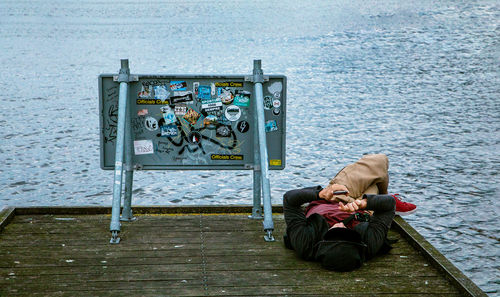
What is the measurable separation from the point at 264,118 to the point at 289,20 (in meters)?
31.8

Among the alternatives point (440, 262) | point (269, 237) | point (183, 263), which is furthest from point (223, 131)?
point (440, 262)

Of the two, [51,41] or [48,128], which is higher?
[51,41]

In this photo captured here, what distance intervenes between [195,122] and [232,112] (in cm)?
35

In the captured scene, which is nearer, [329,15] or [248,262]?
[248,262]

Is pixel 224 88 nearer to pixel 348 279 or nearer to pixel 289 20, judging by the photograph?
pixel 348 279

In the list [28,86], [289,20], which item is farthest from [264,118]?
[289,20]

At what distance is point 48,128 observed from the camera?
43.5 ft

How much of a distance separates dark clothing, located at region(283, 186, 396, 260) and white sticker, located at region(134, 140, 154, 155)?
1.53 metres

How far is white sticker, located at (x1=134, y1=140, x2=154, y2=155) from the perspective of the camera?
6.26 metres

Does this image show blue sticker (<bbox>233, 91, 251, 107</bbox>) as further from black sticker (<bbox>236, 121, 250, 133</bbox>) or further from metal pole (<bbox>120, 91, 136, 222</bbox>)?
metal pole (<bbox>120, 91, 136, 222</bbox>)

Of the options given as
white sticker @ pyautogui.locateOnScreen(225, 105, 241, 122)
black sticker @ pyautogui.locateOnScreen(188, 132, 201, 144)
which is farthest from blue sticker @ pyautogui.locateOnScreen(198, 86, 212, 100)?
black sticker @ pyautogui.locateOnScreen(188, 132, 201, 144)

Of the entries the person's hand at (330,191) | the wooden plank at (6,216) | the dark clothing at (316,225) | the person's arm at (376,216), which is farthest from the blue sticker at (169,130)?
the person's arm at (376,216)

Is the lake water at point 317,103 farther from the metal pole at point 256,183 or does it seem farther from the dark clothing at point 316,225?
the metal pole at point 256,183

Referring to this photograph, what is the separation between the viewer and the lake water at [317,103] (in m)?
9.38
